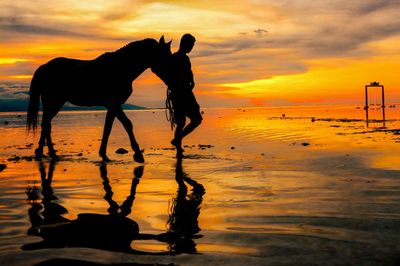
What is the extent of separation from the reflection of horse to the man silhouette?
17.7ft

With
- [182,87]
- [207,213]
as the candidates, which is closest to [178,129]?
[182,87]

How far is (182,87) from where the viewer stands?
35.1 ft

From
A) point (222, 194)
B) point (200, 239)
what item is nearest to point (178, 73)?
point (222, 194)

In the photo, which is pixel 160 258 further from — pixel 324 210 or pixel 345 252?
pixel 324 210

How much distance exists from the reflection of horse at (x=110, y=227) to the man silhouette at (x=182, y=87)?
5.41 meters

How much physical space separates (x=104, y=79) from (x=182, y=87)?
6.57ft

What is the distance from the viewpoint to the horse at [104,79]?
392 inches

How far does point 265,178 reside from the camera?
22.8ft

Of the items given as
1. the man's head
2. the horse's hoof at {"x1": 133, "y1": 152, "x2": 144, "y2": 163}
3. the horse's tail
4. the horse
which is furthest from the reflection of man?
the horse's tail

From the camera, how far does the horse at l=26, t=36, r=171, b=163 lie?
995 centimetres

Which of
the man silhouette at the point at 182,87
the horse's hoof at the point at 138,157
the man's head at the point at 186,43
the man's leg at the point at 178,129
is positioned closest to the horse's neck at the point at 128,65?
the man silhouette at the point at 182,87

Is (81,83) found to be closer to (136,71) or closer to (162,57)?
(136,71)

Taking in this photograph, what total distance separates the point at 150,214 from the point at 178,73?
6.48 m

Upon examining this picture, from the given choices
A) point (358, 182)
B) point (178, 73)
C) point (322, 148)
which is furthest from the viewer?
point (322, 148)
